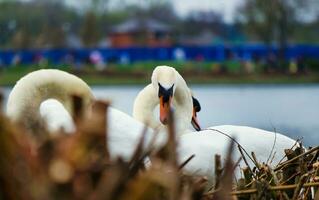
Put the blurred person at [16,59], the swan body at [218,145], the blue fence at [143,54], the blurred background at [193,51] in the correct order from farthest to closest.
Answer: the blue fence at [143,54]
the blurred person at [16,59]
the blurred background at [193,51]
the swan body at [218,145]

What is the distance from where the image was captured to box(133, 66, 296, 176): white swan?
12.6ft

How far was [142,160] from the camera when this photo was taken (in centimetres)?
168

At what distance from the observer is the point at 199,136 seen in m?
4.07

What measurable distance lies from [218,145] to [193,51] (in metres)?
54.1

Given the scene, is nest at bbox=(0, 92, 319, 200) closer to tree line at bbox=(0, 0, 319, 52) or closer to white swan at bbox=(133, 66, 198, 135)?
white swan at bbox=(133, 66, 198, 135)

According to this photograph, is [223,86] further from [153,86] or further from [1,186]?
[1,186]

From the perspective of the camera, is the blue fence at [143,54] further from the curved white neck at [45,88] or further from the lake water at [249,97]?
the curved white neck at [45,88]

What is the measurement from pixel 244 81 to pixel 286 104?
13.4m

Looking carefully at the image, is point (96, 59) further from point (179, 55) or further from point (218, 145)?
point (218, 145)

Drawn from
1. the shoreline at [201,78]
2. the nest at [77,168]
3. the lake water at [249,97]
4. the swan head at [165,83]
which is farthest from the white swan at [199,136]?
the shoreline at [201,78]

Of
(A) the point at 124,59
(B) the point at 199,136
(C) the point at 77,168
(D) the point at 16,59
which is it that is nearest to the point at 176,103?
(B) the point at 199,136

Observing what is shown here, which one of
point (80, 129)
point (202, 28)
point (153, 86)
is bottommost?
point (202, 28)

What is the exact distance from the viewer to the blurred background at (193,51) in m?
29.9

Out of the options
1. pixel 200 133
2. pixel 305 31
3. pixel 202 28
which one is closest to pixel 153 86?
pixel 200 133
